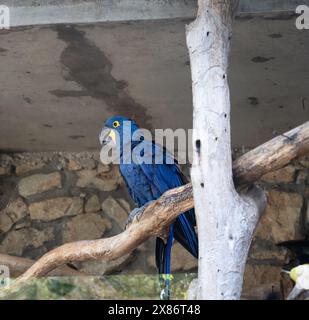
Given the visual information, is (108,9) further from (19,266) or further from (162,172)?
(19,266)

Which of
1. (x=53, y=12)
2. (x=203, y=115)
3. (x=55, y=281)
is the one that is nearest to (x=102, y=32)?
(x=53, y=12)

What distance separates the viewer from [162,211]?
8.46ft

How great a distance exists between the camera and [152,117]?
3.73m

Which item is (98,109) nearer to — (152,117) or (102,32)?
(152,117)

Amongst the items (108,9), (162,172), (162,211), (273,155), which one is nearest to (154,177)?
(162,172)

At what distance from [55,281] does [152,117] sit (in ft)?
3.29

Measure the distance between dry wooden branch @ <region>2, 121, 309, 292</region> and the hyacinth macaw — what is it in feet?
0.95

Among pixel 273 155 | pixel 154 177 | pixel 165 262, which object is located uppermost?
pixel 154 177

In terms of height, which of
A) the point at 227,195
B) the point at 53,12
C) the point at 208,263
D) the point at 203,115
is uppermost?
the point at 53,12

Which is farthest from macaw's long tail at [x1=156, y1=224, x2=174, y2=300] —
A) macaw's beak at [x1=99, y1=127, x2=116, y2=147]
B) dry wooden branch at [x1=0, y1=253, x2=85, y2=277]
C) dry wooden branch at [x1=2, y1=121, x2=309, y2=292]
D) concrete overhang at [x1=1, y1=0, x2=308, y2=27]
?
concrete overhang at [x1=1, y1=0, x2=308, y2=27]

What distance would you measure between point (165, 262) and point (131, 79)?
87 cm

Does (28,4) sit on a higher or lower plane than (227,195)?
higher

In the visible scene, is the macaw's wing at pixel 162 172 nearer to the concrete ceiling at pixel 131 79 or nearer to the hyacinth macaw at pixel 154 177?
the hyacinth macaw at pixel 154 177

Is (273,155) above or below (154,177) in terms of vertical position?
below
